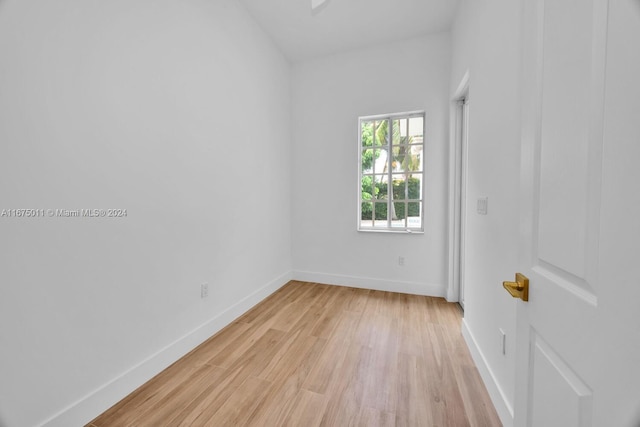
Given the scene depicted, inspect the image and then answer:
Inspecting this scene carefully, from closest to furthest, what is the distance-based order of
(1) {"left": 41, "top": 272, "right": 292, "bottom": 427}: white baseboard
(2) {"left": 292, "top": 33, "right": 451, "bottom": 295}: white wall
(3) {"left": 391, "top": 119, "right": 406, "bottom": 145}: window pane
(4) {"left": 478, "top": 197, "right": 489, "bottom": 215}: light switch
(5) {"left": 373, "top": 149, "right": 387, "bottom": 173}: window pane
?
(1) {"left": 41, "top": 272, "right": 292, "bottom": 427}: white baseboard < (4) {"left": 478, "top": 197, "right": 489, "bottom": 215}: light switch < (2) {"left": 292, "top": 33, "right": 451, "bottom": 295}: white wall < (3) {"left": 391, "top": 119, "right": 406, "bottom": 145}: window pane < (5) {"left": 373, "top": 149, "right": 387, "bottom": 173}: window pane

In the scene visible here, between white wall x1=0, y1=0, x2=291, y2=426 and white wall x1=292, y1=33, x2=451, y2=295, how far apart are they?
47.7 inches

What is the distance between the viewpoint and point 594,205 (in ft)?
1.67

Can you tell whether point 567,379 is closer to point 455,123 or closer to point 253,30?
point 455,123

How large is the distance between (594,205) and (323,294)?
292 cm

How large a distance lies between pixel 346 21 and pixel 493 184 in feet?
7.84

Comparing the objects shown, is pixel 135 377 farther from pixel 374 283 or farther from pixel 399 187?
pixel 399 187

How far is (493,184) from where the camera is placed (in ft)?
5.26

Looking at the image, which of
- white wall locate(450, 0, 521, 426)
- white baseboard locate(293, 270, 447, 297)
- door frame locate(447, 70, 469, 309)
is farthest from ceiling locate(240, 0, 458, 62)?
white baseboard locate(293, 270, 447, 297)

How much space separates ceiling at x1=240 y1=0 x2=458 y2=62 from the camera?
2.58 m

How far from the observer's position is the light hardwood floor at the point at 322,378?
4.63ft

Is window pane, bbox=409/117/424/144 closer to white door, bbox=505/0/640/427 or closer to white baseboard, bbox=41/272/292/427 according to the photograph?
white door, bbox=505/0/640/427

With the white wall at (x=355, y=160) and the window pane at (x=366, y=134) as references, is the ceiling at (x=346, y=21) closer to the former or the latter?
the white wall at (x=355, y=160)

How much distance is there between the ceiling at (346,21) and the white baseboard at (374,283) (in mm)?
2948

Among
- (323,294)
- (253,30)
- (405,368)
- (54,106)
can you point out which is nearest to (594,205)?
(405,368)
